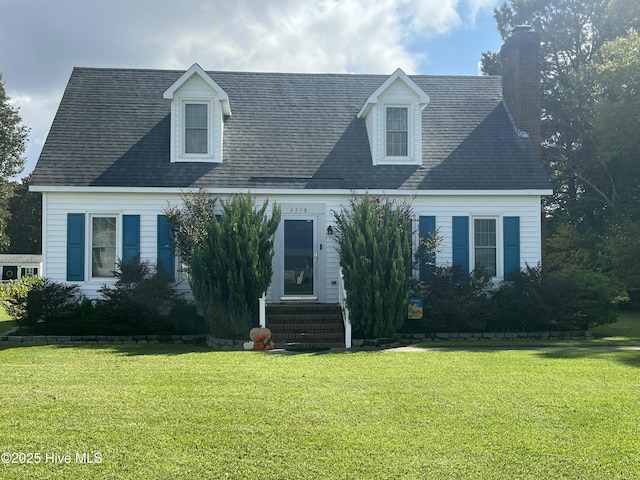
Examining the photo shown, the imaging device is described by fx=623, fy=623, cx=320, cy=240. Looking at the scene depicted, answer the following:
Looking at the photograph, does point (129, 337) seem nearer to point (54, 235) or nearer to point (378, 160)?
point (54, 235)

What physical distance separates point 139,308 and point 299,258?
4.27 meters

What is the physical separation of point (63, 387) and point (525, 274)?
11.3m

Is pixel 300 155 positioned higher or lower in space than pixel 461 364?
higher

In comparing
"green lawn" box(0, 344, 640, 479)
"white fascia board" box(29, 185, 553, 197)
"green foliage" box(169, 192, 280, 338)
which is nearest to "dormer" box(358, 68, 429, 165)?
"white fascia board" box(29, 185, 553, 197)

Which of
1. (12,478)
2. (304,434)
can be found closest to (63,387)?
(12,478)

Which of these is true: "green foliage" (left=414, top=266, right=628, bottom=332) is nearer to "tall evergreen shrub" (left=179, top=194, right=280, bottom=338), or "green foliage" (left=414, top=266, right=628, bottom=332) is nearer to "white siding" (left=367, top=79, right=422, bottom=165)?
"white siding" (left=367, top=79, right=422, bottom=165)

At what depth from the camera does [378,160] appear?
1688cm

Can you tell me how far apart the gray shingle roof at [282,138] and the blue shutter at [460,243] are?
104 centimetres

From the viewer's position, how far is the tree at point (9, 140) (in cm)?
4181

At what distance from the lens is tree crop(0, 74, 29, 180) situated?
4181 cm

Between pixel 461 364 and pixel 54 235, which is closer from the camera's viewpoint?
pixel 461 364

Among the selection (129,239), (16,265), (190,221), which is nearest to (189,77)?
(190,221)

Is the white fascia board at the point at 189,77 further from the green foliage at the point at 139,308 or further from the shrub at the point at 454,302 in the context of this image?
the shrub at the point at 454,302

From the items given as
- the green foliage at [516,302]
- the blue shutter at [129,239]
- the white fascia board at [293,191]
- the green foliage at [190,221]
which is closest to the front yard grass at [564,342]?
the green foliage at [516,302]
